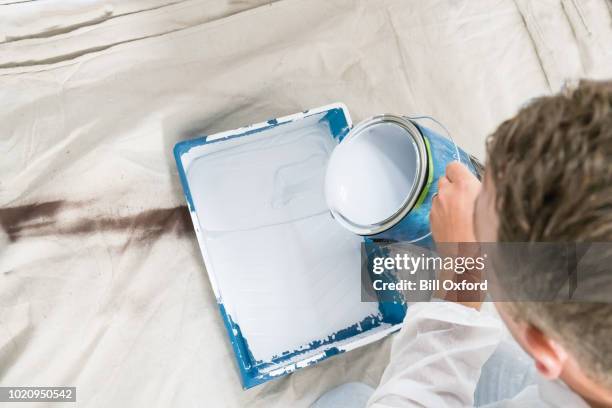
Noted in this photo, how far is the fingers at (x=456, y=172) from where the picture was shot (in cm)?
60

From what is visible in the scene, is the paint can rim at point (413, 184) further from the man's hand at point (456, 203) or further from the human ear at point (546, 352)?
the human ear at point (546, 352)

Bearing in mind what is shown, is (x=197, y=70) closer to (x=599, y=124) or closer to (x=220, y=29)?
(x=220, y=29)

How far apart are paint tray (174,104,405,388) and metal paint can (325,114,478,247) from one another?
0.47 ft

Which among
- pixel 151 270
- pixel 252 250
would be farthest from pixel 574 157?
pixel 151 270

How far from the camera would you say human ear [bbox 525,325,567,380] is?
414 mm

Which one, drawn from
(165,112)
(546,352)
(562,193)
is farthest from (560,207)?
(165,112)

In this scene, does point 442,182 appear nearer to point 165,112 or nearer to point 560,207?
point 560,207

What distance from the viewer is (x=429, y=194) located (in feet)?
2.07

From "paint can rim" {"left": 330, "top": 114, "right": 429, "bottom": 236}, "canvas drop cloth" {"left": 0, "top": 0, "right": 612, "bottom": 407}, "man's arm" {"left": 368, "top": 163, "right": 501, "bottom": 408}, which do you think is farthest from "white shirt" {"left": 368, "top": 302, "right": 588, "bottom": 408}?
"canvas drop cloth" {"left": 0, "top": 0, "right": 612, "bottom": 407}

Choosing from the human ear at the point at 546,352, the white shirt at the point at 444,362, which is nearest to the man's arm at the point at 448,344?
the white shirt at the point at 444,362

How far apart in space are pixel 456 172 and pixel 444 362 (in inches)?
7.8

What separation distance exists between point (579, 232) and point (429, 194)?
0.91 feet

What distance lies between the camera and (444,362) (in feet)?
1.92

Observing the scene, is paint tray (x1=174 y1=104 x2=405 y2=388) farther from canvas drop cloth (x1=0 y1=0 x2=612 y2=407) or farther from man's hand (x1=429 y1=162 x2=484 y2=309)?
man's hand (x1=429 y1=162 x2=484 y2=309)
